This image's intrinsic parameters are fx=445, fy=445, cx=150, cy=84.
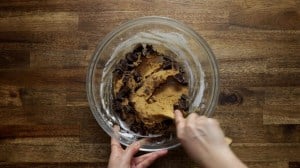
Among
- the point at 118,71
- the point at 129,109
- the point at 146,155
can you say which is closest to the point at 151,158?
the point at 146,155

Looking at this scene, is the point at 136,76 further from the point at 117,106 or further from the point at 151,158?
the point at 151,158

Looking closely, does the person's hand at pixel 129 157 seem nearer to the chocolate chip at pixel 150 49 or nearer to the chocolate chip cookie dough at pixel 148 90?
the chocolate chip cookie dough at pixel 148 90

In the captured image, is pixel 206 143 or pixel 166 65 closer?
pixel 206 143

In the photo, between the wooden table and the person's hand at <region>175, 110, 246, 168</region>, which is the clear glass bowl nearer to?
the wooden table

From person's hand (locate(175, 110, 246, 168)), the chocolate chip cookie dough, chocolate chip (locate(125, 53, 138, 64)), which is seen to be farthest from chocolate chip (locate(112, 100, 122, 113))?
person's hand (locate(175, 110, 246, 168))

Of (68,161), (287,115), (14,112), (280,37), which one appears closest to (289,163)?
(287,115)
